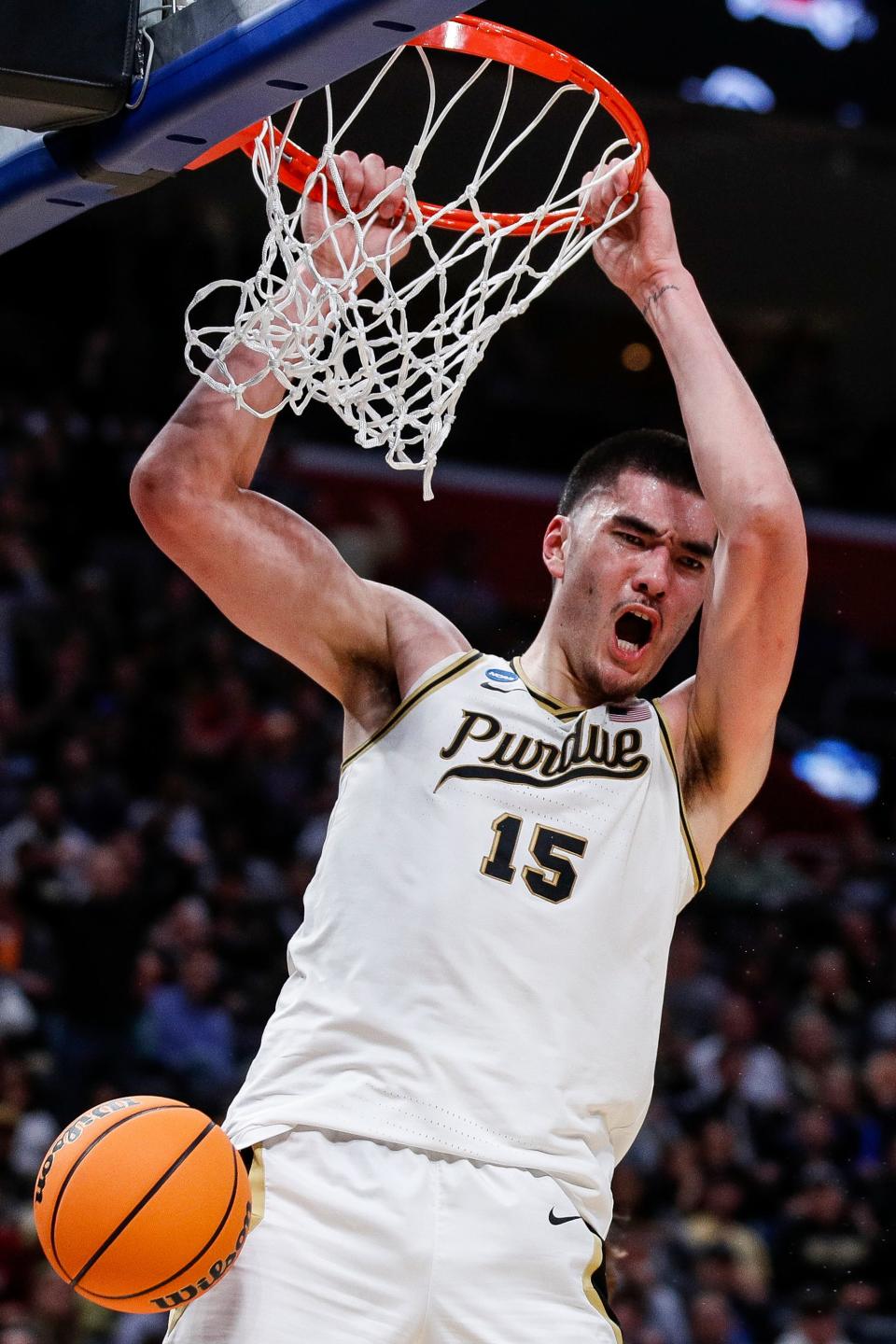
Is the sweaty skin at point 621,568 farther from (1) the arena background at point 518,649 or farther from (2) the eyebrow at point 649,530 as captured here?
(1) the arena background at point 518,649

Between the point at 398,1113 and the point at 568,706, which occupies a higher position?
the point at 568,706

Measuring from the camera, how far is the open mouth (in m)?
3.40

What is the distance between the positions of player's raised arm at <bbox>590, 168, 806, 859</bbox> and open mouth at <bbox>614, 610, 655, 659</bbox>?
0.11 metres

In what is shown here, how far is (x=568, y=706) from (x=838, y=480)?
10.8m

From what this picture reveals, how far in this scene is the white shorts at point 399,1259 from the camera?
2828 mm

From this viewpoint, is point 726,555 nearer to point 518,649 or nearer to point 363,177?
point 363,177

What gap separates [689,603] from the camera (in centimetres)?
345

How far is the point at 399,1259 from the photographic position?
286cm

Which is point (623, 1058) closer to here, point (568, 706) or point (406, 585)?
point (568, 706)

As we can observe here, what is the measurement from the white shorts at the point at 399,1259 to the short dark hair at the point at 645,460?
4.44ft

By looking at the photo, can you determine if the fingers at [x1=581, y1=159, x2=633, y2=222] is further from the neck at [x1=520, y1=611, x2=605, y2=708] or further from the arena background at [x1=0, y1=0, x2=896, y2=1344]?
the arena background at [x1=0, y1=0, x2=896, y2=1344]

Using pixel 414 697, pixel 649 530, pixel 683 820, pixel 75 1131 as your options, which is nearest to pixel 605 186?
pixel 649 530

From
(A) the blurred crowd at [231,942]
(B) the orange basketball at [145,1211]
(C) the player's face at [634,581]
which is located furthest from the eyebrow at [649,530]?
(A) the blurred crowd at [231,942]

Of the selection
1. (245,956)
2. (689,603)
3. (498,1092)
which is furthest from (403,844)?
(245,956)
